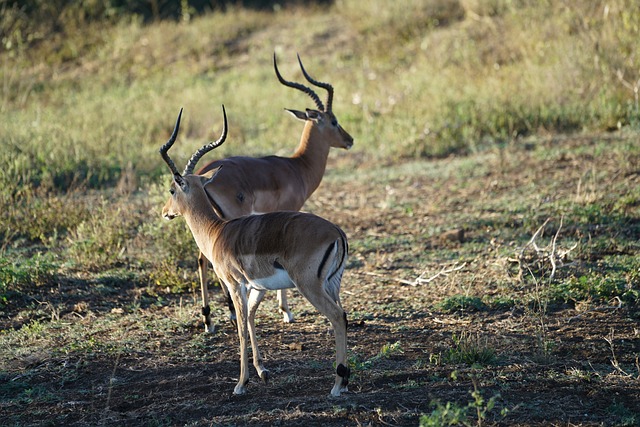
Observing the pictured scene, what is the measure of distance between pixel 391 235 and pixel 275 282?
3.59 meters

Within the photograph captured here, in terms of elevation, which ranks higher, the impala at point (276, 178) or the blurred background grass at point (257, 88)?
the impala at point (276, 178)

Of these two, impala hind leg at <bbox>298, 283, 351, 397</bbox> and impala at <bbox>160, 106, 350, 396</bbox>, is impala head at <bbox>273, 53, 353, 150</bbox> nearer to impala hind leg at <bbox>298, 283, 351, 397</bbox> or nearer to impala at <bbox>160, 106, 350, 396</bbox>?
impala at <bbox>160, 106, 350, 396</bbox>

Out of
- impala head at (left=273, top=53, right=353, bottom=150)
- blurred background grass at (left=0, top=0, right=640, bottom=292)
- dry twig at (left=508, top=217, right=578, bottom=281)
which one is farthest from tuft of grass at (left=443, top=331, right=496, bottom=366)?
impala head at (left=273, top=53, right=353, bottom=150)

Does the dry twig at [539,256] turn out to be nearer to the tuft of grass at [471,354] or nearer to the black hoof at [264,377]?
the tuft of grass at [471,354]

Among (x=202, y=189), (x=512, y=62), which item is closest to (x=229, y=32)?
(x=512, y=62)

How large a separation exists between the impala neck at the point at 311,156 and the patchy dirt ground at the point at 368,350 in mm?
810

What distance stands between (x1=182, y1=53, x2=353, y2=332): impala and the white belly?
3.88 feet

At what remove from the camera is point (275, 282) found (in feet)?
15.7

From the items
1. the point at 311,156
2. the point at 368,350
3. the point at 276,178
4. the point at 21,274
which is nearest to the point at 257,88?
the point at 311,156

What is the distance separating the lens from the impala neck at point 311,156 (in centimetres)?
746

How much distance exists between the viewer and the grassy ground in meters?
4.72

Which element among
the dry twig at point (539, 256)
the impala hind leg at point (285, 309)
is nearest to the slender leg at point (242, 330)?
the impala hind leg at point (285, 309)

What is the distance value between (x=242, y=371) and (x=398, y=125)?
7618 mm

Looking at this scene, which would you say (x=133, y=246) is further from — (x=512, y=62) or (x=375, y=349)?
(x=512, y=62)
